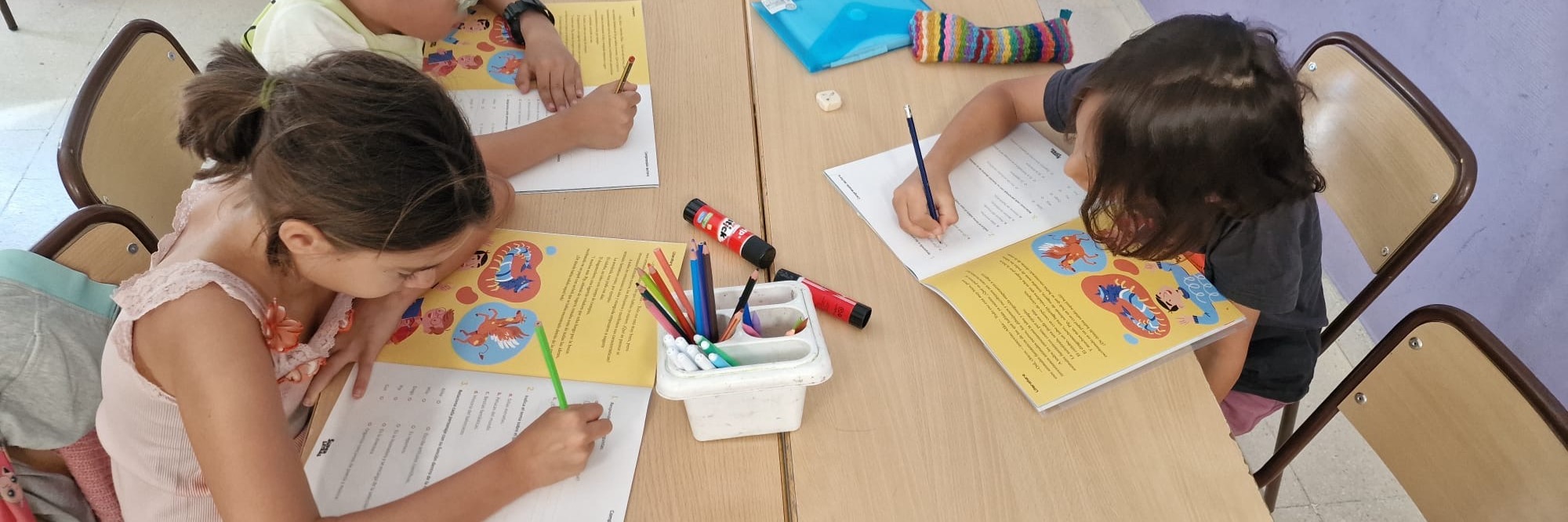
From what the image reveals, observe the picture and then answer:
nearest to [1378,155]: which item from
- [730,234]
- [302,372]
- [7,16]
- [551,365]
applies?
[730,234]

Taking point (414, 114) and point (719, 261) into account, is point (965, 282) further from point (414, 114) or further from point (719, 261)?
point (414, 114)

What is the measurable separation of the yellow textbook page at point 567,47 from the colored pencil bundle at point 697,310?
1.81 feet

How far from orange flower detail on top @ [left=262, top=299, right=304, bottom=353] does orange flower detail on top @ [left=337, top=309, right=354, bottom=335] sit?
5 centimetres

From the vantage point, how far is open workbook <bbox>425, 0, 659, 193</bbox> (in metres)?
1.13

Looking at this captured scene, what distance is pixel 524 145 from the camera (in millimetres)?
1132

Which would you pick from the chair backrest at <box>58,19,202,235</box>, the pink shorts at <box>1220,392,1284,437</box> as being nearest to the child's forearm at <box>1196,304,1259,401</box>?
the pink shorts at <box>1220,392,1284,437</box>

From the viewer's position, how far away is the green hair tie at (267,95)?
2.67ft

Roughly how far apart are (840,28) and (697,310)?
2.25 ft

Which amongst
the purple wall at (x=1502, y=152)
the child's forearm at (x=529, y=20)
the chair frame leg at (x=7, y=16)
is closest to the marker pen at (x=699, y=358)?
the child's forearm at (x=529, y=20)

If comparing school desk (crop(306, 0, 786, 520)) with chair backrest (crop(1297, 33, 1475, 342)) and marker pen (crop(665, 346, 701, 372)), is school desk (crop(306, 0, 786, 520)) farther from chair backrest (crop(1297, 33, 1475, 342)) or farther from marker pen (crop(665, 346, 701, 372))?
chair backrest (crop(1297, 33, 1475, 342))

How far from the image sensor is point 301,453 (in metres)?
0.86

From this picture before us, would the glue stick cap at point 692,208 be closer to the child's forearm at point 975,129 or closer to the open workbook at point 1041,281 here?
the open workbook at point 1041,281

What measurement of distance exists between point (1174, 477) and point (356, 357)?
2.56ft

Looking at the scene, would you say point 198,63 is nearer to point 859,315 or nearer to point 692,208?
point 692,208
